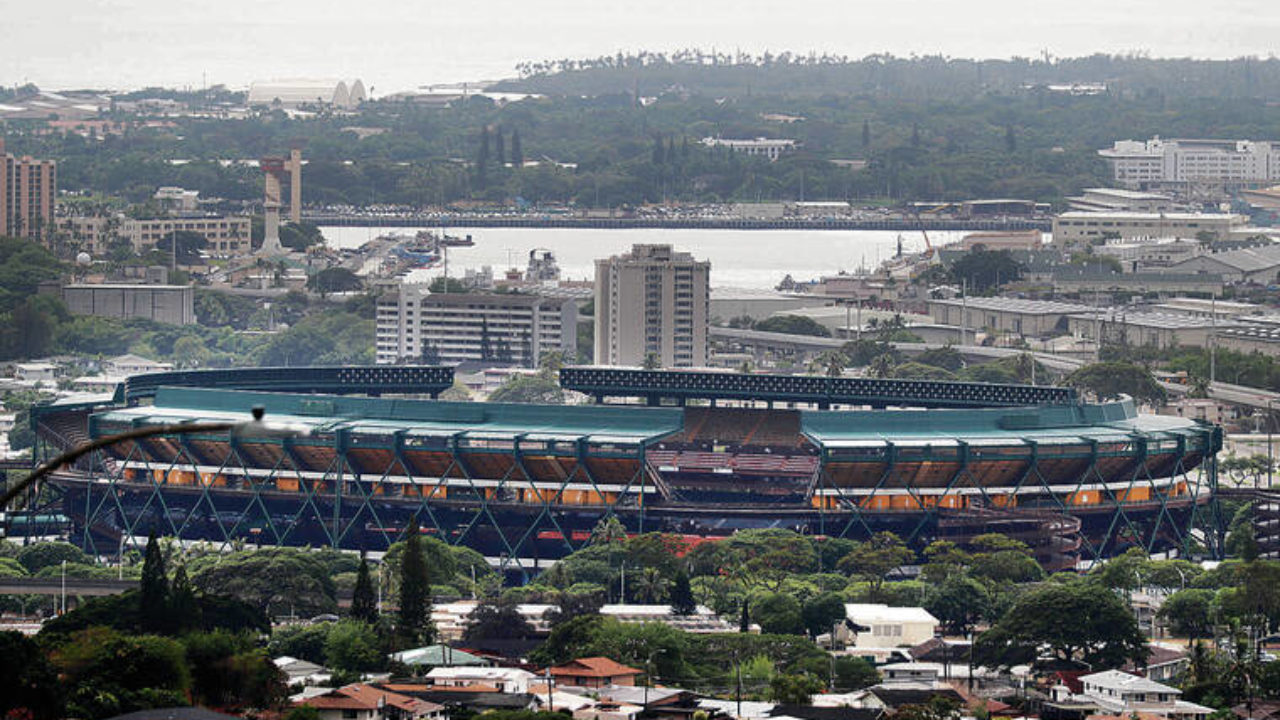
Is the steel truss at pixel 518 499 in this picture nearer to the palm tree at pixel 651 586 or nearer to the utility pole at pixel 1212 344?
the palm tree at pixel 651 586

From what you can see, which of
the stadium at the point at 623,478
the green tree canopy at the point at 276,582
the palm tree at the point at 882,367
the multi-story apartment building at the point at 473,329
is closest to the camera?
the green tree canopy at the point at 276,582

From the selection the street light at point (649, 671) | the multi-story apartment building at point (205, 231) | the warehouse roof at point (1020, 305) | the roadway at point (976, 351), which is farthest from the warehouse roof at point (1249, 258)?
the street light at point (649, 671)

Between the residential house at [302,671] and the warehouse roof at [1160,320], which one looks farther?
the warehouse roof at [1160,320]

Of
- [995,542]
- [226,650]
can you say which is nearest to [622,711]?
[226,650]

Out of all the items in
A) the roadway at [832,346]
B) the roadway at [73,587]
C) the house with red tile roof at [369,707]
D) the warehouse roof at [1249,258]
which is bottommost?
the roadway at [832,346]

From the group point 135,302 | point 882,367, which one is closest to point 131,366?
point 135,302

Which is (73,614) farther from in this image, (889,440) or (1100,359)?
(1100,359)

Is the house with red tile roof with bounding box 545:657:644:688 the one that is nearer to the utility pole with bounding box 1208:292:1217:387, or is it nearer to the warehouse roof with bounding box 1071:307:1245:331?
the utility pole with bounding box 1208:292:1217:387

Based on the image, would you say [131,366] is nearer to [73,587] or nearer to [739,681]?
[73,587]
